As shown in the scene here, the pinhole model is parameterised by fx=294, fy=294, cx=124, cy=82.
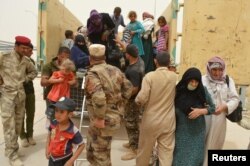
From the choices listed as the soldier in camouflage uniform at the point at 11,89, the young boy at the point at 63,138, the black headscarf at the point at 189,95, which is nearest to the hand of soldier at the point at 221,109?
the black headscarf at the point at 189,95

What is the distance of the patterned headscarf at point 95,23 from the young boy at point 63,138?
1.90 metres

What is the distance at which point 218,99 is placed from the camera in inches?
130

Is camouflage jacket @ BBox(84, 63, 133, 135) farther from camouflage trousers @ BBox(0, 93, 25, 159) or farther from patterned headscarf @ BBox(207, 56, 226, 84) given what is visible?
camouflage trousers @ BBox(0, 93, 25, 159)

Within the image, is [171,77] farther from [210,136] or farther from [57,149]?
[57,149]

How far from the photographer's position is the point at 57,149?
272 cm

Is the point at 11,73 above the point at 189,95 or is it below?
above

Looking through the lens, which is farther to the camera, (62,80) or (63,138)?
(62,80)

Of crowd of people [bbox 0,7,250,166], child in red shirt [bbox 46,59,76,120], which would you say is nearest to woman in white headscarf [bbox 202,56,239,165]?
crowd of people [bbox 0,7,250,166]

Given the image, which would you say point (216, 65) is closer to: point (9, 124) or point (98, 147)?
point (98, 147)

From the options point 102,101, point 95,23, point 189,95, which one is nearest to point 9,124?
point 102,101

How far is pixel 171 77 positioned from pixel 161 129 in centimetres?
58

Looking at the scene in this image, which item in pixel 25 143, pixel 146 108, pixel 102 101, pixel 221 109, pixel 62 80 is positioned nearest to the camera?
pixel 102 101

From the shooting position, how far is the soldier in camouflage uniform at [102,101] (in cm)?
301

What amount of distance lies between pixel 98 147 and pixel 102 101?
0.61 metres
